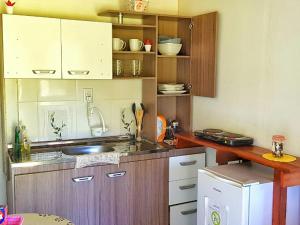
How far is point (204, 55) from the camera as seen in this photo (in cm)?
291

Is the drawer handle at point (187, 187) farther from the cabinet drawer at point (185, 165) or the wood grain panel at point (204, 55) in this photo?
the wood grain panel at point (204, 55)

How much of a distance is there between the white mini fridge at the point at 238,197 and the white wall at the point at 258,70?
0.27m

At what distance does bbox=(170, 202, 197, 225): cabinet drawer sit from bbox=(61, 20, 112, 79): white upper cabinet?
1.15m

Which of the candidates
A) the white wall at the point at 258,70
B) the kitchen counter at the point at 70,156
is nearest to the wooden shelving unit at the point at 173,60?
the white wall at the point at 258,70

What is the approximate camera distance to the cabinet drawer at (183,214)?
289 cm

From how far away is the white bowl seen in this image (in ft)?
9.85

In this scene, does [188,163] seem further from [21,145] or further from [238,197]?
[21,145]

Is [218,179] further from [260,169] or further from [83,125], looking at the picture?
[83,125]

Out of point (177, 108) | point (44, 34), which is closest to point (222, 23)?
point (177, 108)

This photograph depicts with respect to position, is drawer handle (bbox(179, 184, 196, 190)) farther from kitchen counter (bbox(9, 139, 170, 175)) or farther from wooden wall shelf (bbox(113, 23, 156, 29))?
wooden wall shelf (bbox(113, 23, 156, 29))

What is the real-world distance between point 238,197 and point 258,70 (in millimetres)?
870

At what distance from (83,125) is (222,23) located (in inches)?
52.5

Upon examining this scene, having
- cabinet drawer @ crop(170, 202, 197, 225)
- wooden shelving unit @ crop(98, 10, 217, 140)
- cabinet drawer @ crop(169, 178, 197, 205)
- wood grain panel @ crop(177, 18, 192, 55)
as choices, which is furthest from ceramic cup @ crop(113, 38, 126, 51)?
cabinet drawer @ crop(170, 202, 197, 225)

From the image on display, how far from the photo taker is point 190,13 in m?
3.13
